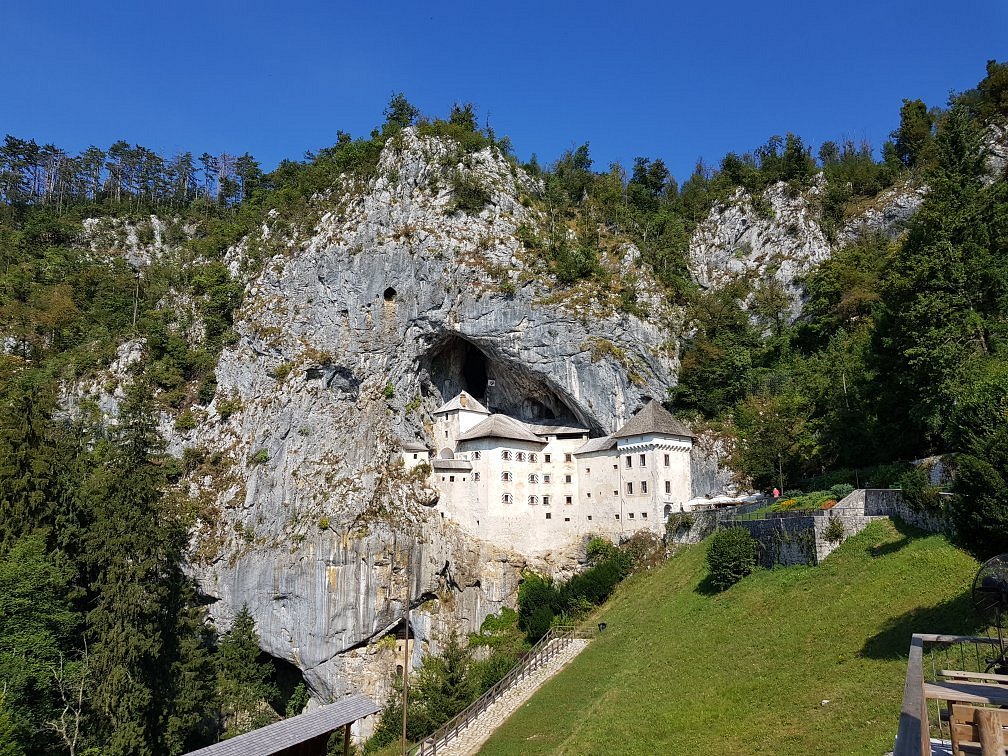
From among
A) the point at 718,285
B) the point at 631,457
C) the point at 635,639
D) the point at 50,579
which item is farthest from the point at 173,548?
the point at 718,285

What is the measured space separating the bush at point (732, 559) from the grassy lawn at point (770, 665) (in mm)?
832

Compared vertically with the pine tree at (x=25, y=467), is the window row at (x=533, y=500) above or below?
below

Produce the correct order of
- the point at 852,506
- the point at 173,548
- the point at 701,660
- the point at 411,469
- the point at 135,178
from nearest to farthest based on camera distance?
the point at 701,660 → the point at 852,506 → the point at 173,548 → the point at 411,469 → the point at 135,178

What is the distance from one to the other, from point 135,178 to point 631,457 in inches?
3073

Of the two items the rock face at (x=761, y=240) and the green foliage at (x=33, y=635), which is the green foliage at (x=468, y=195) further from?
the green foliage at (x=33, y=635)

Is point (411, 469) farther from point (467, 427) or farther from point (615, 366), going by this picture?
point (615, 366)

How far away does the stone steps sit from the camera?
24922 mm

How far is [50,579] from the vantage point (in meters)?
29.8

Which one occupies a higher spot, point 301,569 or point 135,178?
point 135,178

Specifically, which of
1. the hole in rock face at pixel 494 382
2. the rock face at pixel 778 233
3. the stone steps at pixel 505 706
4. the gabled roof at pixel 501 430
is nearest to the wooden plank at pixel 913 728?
the stone steps at pixel 505 706

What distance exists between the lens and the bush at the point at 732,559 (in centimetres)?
2917

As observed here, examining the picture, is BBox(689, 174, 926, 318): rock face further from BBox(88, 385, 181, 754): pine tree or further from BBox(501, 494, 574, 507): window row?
BBox(88, 385, 181, 754): pine tree

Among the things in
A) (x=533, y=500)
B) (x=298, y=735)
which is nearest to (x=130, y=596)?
(x=298, y=735)

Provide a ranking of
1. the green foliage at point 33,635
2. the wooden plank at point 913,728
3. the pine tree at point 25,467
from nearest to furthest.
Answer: the wooden plank at point 913,728 < the green foliage at point 33,635 < the pine tree at point 25,467
